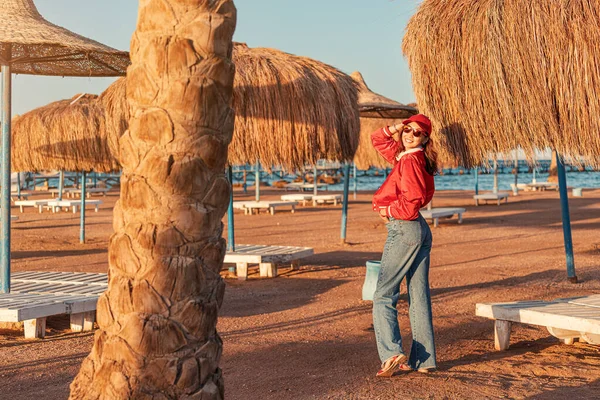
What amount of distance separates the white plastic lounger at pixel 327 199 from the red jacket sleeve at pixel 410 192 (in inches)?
753

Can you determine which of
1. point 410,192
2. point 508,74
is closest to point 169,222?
point 410,192

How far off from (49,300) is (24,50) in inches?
→ 105

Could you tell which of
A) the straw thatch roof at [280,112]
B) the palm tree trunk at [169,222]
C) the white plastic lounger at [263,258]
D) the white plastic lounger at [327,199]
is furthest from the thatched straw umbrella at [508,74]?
the white plastic lounger at [327,199]

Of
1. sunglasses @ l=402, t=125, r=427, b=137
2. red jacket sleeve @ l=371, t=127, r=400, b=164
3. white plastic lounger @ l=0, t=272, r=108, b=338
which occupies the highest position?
sunglasses @ l=402, t=125, r=427, b=137

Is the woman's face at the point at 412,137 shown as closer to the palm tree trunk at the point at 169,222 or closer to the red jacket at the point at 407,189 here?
the red jacket at the point at 407,189

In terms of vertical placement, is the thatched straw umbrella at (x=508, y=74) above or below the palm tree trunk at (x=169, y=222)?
above

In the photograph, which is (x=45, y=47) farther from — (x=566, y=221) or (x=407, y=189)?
(x=566, y=221)

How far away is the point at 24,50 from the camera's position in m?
6.91

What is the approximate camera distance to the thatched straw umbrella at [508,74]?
213 inches

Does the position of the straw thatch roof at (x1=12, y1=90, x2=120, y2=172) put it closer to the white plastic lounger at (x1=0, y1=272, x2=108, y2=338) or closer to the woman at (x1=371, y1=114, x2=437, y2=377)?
the white plastic lounger at (x1=0, y1=272, x2=108, y2=338)

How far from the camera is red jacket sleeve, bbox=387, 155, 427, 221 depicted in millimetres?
4559

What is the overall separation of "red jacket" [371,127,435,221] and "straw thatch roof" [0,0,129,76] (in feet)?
9.22

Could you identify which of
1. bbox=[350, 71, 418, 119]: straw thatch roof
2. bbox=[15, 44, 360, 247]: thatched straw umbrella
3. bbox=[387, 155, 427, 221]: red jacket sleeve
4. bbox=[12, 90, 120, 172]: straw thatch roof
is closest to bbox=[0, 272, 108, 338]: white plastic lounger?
bbox=[15, 44, 360, 247]: thatched straw umbrella

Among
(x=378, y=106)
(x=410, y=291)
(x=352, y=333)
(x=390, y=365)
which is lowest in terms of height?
(x=352, y=333)
